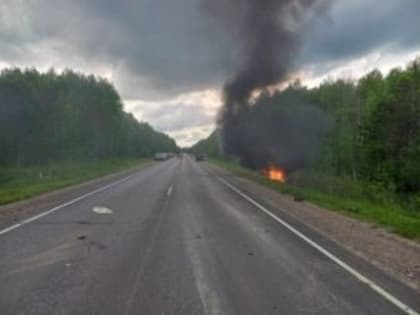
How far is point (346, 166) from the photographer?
40906mm

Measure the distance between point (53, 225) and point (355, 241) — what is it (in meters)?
6.89

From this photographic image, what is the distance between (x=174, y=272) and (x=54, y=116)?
2065 inches

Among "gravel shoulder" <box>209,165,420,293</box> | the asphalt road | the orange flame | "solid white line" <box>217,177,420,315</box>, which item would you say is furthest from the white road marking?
the orange flame

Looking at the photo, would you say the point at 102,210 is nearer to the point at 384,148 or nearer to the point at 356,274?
the point at 356,274

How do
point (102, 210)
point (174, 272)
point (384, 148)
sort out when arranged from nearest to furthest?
point (174, 272), point (102, 210), point (384, 148)

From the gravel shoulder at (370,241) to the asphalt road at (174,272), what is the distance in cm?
56

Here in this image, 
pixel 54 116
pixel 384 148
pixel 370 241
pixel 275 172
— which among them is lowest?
pixel 370 241

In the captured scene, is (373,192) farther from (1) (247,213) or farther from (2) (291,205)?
(1) (247,213)

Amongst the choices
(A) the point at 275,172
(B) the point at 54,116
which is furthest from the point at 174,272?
(B) the point at 54,116

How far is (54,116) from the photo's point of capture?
53.2 meters

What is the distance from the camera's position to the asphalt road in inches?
171

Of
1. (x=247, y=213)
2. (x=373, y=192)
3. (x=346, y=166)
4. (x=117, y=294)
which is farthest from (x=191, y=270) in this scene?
(x=346, y=166)

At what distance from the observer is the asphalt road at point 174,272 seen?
4348mm

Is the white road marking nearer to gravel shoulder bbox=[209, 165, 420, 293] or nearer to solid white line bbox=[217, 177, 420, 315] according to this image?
solid white line bbox=[217, 177, 420, 315]
